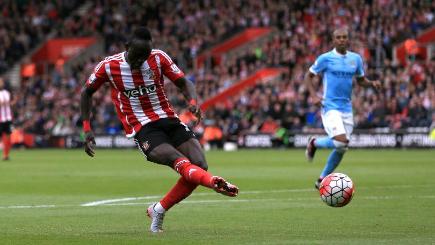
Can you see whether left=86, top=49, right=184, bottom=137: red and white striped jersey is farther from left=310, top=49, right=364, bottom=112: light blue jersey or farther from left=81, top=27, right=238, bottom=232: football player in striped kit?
left=310, top=49, right=364, bottom=112: light blue jersey

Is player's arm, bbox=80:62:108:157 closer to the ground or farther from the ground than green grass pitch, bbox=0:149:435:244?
farther from the ground

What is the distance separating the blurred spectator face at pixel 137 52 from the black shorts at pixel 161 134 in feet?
2.08

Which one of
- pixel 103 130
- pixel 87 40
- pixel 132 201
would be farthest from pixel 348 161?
pixel 87 40

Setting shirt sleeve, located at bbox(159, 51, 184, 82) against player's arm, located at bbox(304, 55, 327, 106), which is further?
player's arm, located at bbox(304, 55, 327, 106)

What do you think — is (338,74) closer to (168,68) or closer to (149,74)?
(168,68)

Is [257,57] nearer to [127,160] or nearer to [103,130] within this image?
[103,130]

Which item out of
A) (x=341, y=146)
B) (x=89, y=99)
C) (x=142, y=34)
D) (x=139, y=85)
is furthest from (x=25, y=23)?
(x=142, y=34)

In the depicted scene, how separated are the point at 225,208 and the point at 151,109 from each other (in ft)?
10.2

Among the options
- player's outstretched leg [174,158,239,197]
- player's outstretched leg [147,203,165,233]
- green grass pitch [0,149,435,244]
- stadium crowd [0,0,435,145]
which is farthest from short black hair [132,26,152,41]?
stadium crowd [0,0,435,145]

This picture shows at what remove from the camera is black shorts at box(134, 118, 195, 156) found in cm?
1102

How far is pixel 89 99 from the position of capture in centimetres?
1140

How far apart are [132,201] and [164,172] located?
7891 millimetres

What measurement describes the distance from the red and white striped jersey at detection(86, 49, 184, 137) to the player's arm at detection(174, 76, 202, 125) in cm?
12

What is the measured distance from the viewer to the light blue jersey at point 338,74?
17.2m
